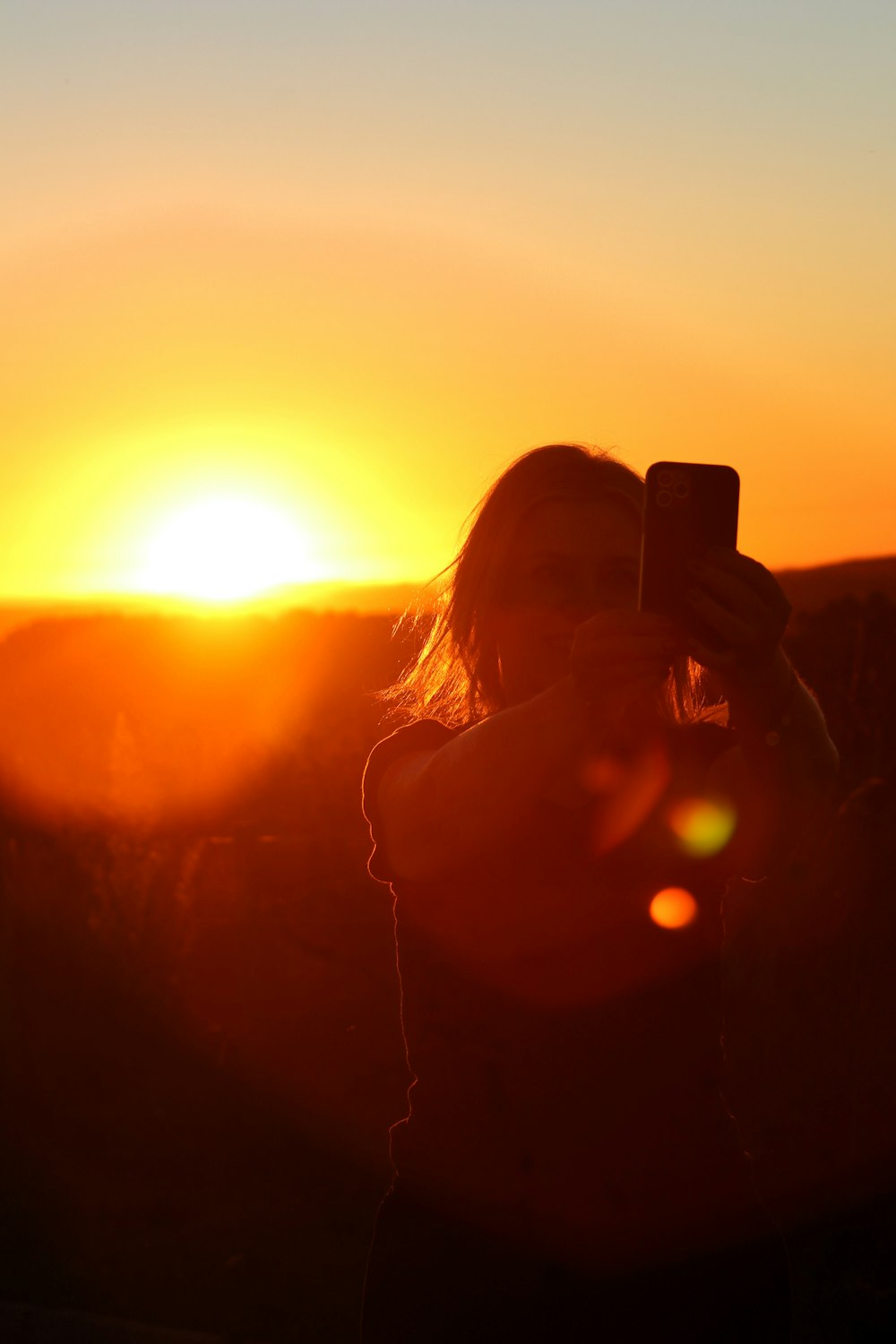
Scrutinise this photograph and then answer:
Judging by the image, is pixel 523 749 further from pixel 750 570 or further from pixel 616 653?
pixel 750 570

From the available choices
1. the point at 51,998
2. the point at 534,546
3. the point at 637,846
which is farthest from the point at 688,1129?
the point at 51,998

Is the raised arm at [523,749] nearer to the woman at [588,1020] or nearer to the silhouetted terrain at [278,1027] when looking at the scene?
the woman at [588,1020]

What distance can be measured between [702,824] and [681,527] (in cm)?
44

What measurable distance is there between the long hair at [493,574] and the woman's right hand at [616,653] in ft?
1.77

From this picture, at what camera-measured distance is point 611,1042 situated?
1986 millimetres

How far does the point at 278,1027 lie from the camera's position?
268 inches

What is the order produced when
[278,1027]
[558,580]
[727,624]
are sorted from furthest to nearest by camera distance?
1. [278,1027]
2. [558,580]
3. [727,624]

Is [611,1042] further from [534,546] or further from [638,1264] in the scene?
[534,546]

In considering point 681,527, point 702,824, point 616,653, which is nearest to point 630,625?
point 616,653

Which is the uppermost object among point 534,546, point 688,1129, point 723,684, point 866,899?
point 534,546

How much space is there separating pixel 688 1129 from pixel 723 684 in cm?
64

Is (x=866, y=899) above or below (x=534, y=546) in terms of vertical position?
below

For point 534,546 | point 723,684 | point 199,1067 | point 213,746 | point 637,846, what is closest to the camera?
point 723,684

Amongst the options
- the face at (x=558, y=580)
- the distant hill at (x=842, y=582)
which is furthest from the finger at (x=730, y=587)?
the distant hill at (x=842, y=582)
